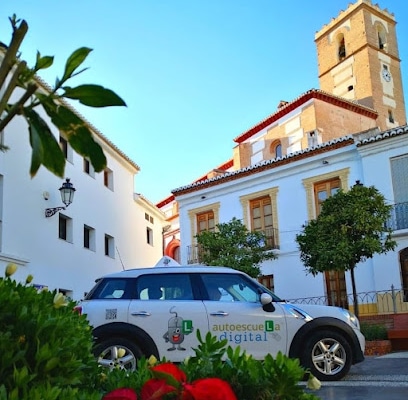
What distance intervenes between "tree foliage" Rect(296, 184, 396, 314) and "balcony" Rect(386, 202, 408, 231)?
4684 millimetres

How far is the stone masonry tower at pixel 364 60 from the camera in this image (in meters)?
38.4

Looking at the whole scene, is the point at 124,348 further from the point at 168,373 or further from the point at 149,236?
the point at 149,236

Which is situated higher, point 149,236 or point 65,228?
point 149,236

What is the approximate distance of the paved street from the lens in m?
6.38

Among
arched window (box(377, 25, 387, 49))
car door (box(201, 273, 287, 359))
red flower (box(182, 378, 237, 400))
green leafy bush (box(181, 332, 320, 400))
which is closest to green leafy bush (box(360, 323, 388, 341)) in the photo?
car door (box(201, 273, 287, 359))

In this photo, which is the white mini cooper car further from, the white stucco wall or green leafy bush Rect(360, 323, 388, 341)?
the white stucco wall

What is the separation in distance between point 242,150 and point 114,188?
10.00 meters

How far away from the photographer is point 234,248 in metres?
18.7

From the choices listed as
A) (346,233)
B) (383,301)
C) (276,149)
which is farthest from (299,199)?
(276,149)

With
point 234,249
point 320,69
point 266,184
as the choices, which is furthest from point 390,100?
point 234,249

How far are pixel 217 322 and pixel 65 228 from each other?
14254mm

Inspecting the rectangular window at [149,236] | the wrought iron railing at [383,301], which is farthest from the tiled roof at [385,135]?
the rectangular window at [149,236]

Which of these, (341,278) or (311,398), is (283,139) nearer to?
(341,278)

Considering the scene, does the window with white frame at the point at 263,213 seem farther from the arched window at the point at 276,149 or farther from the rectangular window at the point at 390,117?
the rectangular window at the point at 390,117
